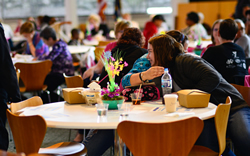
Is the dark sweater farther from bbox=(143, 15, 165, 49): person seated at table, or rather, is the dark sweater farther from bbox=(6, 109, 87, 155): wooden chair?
bbox=(143, 15, 165, 49): person seated at table

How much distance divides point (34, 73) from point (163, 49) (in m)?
2.37

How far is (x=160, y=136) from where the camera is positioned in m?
1.64

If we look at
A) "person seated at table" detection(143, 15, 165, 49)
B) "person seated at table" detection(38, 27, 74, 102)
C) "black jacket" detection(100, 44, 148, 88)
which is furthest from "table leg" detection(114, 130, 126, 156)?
"person seated at table" detection(143, 15, 165, 49)

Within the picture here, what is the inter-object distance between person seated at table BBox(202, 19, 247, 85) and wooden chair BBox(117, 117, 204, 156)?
1545 mm

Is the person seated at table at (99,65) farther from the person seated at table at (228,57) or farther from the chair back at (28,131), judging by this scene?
the chair back at (28,131)

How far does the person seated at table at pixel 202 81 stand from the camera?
7.54 feet

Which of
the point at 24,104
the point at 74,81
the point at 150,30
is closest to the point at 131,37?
the point at 74,81

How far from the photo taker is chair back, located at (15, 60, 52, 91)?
4242mm

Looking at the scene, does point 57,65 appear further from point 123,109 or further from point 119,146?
point 119,146

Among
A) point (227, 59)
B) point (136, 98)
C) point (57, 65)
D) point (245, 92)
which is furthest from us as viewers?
point (57, 65)

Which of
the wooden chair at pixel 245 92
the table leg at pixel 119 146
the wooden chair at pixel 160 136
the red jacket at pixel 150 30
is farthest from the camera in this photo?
the red jacket at pixel 150 30

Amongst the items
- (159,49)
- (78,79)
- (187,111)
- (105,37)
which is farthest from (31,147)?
(105,37)

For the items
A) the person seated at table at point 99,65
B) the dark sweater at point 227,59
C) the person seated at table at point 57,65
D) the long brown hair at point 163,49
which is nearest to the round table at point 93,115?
the long brown hair at point 163,49

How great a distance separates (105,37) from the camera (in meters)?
8.81
